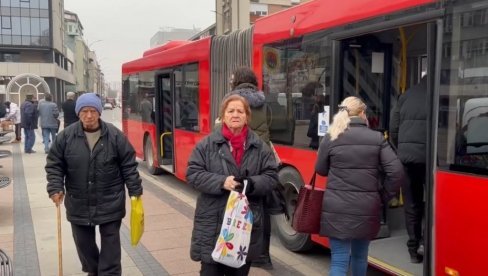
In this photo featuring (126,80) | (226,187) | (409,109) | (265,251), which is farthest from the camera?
(126,80)

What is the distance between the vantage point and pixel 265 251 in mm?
4852

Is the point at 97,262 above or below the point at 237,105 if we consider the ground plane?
below

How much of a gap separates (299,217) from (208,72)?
415cm

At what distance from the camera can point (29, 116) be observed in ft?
48.3

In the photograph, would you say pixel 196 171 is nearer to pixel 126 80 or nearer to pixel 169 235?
pixel 169 235

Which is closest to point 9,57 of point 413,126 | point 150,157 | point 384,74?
point 150,157

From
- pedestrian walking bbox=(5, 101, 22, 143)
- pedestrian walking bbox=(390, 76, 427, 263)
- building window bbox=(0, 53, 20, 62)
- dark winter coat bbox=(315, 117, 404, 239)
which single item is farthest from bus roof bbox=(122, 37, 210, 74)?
building window bbox=(0, 53, 20, 62)

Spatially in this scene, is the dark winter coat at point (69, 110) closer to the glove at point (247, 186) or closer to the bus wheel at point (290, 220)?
the bus wheel at point (290, 220)

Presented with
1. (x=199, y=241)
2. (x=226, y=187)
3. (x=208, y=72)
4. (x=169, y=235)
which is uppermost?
(x=208, y=72)

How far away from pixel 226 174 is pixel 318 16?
238 cm

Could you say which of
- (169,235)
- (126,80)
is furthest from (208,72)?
(126,80)

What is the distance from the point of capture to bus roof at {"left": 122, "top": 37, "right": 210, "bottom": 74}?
7.69m

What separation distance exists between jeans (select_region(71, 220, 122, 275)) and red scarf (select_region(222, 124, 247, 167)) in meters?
1.47

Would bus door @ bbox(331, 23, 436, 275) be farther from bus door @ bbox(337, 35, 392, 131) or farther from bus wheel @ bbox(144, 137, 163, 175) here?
bus wheel @ bbox(144, 137, 163, 175)
